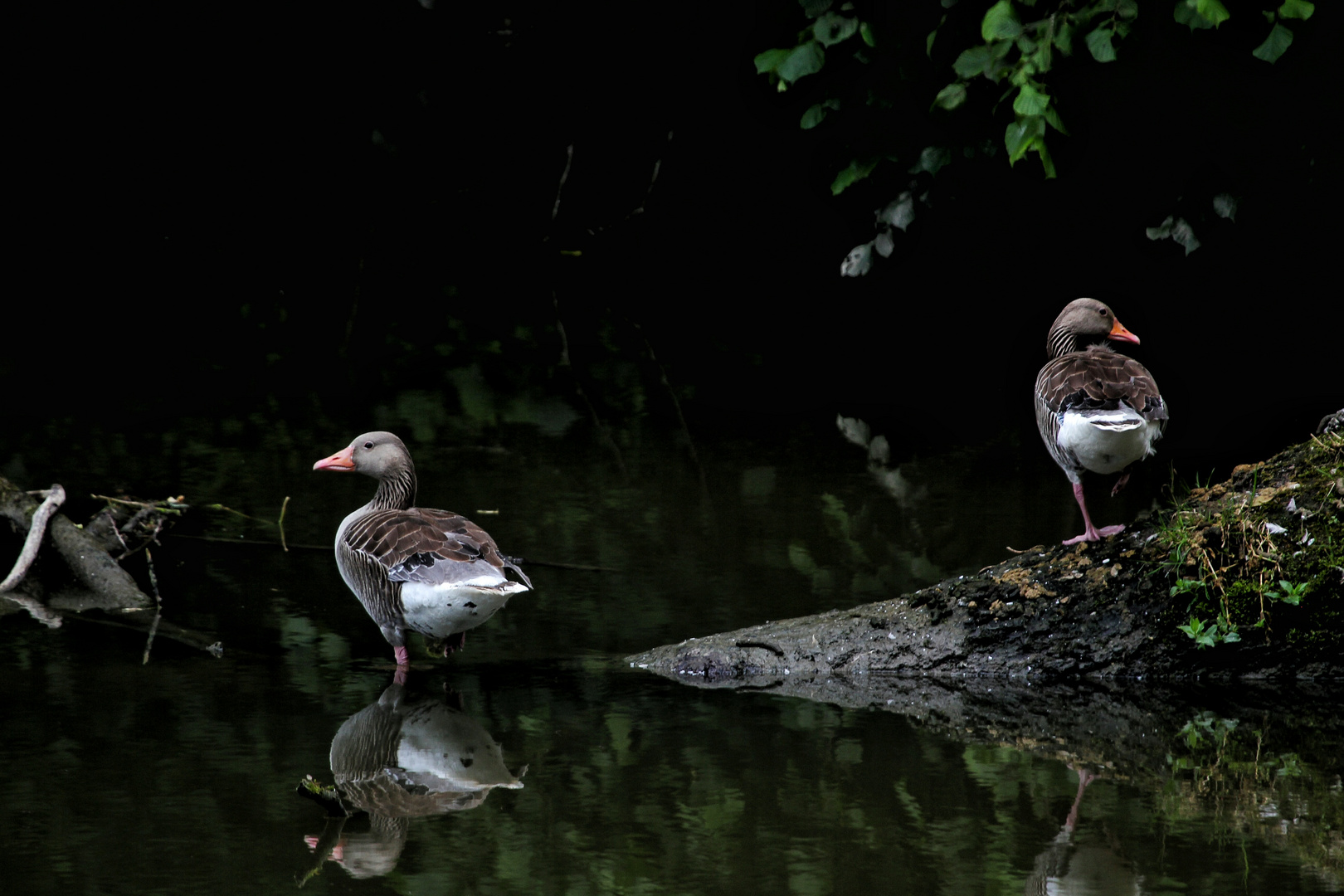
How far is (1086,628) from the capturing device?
556 centimetres

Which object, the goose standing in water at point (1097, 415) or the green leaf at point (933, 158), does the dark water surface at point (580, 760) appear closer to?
the goose standing in water at point (1097, 415)

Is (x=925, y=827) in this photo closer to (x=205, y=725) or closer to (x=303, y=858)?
(x=303, y=858)

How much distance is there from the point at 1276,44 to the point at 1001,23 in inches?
64.1

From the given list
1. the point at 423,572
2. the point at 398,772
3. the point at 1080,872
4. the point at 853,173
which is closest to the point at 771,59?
the point at 853,173

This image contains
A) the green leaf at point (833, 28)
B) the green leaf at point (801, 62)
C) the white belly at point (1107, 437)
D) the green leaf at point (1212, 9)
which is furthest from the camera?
the green leaf at point (833, 28)

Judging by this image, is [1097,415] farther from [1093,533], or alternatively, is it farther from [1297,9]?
[1297,9]

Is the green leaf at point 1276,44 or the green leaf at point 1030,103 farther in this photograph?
the green leaf at point 1030,103

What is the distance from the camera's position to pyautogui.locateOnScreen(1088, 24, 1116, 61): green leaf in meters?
9.04

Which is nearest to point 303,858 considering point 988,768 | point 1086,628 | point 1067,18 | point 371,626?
point 988,768

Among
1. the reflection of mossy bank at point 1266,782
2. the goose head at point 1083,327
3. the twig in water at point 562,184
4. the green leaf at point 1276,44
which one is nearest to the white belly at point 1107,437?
the goose head at point 1083,327

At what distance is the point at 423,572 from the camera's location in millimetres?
5594

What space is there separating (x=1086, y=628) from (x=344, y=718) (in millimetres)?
2788

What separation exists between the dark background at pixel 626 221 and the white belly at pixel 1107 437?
4.31 meters

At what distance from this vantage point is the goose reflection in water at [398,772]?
12.8ft
